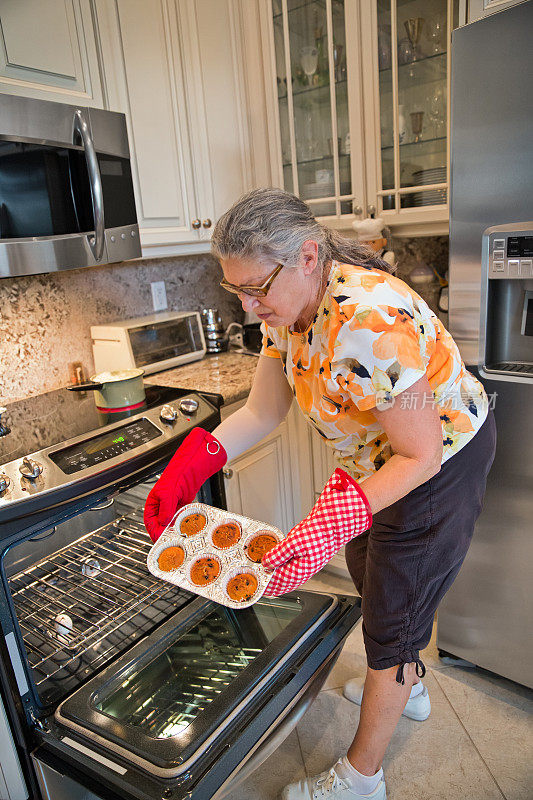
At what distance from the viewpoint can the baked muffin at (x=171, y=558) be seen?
117 centimetres

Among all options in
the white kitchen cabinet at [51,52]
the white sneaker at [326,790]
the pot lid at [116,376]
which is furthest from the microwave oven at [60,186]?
the white sneaker at [326,790]

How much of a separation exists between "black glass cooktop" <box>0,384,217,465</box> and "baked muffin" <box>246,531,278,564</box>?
1.63 ft

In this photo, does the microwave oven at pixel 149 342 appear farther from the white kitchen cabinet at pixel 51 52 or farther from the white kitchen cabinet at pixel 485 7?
the white kitchen cabinet at pixel 485 7

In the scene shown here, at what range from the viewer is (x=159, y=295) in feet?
7.39

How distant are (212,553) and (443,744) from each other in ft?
2.89

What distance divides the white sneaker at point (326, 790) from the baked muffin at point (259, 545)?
587 millimetres

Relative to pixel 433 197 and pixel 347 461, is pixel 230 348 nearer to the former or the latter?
pixel 433 197

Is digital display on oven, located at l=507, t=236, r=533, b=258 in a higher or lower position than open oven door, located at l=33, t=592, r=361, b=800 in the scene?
higher

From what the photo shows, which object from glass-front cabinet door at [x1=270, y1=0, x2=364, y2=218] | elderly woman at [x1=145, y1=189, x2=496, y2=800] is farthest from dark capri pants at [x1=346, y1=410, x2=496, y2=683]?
glass-front cabinet door at [x1=270, y1=0, x2=364, y2=218]

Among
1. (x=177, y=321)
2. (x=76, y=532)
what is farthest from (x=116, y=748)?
(x=177, y=321)

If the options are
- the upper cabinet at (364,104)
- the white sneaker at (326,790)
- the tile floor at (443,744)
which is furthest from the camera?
the upper cabinet at (364,104)

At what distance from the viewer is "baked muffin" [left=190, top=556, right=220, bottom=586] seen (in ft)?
3.74

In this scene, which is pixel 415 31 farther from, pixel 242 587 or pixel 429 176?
pixel 242 587

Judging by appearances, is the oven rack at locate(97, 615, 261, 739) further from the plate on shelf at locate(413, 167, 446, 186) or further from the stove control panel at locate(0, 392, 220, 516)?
the plate on shelf at locate(413, 167, 446, 186)
